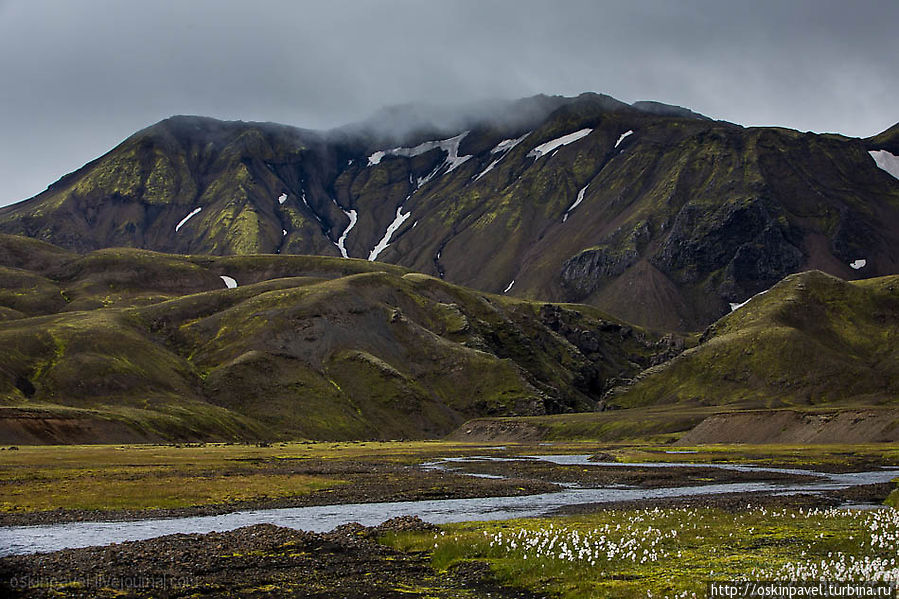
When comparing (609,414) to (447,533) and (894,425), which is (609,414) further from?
(447,533)

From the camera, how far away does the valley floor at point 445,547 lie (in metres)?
30.1

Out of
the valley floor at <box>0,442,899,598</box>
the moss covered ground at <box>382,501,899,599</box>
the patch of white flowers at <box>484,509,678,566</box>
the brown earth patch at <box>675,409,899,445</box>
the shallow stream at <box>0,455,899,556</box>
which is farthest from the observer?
the brown earth patch at <box>675,409,899,445</box>

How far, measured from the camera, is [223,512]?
5738cm

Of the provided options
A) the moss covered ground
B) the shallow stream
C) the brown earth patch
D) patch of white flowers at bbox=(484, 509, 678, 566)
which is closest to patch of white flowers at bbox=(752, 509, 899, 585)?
the moss covered ground

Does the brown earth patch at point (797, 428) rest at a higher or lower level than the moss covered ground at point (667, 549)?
lower

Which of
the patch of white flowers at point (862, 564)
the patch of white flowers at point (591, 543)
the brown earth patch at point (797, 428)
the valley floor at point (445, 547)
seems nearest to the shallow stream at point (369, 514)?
the valley floor at point (445, 547)

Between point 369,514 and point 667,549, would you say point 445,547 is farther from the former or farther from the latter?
point 369,514

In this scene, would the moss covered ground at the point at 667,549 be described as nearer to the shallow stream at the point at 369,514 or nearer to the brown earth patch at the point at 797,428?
the shallow stream at the point at 369,514

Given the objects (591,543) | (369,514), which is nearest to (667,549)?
(591,543)

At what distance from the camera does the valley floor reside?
30141 mm

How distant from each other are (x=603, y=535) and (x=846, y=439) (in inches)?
4669

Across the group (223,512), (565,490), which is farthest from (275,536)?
(565,490)

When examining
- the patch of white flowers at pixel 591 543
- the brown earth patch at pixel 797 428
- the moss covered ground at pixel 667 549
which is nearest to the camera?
the moss covered ground at pixel 667 549

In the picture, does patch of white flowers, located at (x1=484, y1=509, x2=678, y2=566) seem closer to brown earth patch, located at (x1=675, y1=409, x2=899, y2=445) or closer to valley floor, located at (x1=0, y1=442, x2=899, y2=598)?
valley floor, located at (x1=0, y1=442, x2=899, y2=598)
